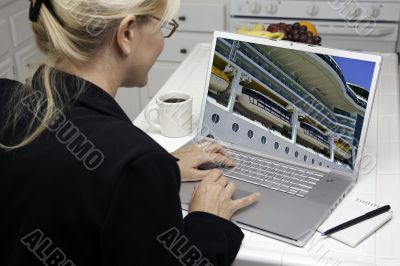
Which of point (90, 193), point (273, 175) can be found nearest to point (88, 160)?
point (90, 193)

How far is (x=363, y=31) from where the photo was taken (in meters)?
2.40

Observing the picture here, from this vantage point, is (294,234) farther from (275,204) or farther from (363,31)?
(363,31)

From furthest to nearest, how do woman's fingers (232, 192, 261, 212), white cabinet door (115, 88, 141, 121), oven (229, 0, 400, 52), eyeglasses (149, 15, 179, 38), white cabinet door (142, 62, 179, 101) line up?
white cabinet door (115, 88, 141, 121)
white cabinet door (142, 62, 179, 101)
oven (229, 0, 400, 52)
woman's fingers (232, 192, 261, 212)
eyeglasses (149, 15, 179, 38)

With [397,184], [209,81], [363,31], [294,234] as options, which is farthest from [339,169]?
[363,31]

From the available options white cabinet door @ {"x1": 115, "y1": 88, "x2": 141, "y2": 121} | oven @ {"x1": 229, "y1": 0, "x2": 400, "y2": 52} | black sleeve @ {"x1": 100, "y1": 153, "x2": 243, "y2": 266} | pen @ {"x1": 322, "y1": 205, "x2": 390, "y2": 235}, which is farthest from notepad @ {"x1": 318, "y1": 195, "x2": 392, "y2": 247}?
white cabinet door @ {"x1": 115, "y1": 88, "x2": 141, "y2": 121}

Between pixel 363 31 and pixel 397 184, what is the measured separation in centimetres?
141

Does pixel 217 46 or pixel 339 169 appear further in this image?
pixel 217 46

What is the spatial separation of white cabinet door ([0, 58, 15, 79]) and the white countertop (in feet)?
3.15

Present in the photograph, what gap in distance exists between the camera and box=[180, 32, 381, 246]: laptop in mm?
1098

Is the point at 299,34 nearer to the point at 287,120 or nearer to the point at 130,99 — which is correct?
the point at 287,120

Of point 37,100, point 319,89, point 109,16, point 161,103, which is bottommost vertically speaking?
point 161,103

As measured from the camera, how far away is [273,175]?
1185 millimetres

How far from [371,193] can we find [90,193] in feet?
2.19

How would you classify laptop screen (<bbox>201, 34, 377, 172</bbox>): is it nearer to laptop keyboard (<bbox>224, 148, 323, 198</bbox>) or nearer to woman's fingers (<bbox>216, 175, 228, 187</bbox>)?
laptop keyboard (<bbox>224, 148, 323, 198</bbox>)
